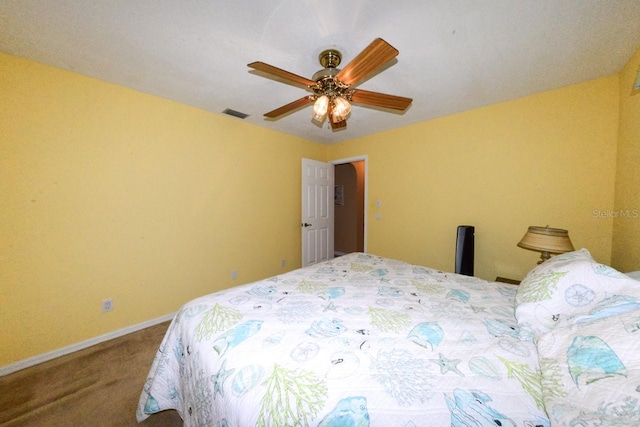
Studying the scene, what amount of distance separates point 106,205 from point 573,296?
327 centimetres

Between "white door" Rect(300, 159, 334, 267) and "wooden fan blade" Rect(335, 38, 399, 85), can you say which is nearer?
"wooden fan blade" Rect(335, 38, 399, 85)

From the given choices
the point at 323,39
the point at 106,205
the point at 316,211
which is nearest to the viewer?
the point at 323,39

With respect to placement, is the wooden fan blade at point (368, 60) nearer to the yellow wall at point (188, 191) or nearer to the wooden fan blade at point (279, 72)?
the wooden fan blade at point (279, 72)

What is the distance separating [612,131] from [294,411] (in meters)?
3.06

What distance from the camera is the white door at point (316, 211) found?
141 inches

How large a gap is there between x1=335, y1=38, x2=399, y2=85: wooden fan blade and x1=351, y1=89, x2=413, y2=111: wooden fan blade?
193 mm

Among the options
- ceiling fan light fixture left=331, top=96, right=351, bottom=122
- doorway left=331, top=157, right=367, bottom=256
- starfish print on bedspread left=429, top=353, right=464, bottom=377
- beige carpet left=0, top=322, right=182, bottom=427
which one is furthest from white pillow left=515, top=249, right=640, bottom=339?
doorway left=331, top=157, right=367, bottom=256

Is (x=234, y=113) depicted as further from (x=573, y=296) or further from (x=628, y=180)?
(x=628, y=180)

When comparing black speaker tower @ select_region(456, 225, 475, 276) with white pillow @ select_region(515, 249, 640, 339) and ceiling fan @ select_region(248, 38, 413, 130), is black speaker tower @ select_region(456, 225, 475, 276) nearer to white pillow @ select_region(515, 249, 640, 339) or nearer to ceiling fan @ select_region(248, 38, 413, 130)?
white pillow @ select_region(515, 249, 640, 339)

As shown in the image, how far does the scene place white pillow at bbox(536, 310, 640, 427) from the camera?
518 mm

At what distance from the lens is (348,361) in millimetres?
763

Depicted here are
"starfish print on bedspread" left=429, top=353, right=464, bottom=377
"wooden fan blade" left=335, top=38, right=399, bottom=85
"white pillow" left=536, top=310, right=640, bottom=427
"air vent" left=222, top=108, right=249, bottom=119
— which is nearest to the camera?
"white pillow" left=536, top=310, right=640, bottom=427

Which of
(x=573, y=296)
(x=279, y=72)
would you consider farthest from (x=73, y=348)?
(x=573, y=296)

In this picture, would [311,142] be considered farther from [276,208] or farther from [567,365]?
[567,365]
